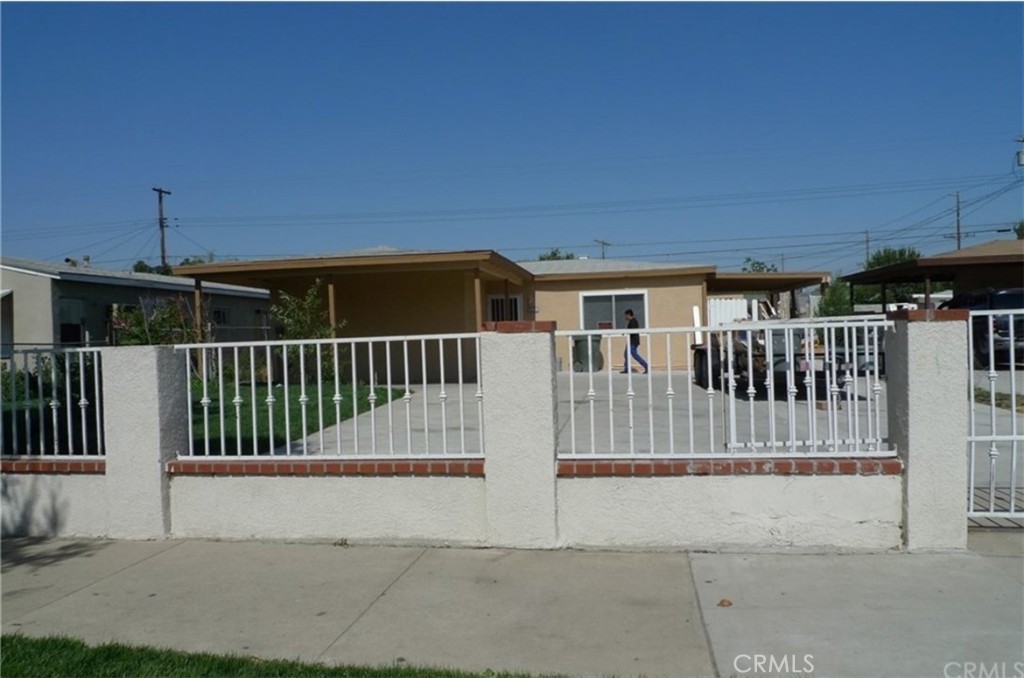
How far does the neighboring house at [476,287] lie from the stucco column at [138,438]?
10834mm

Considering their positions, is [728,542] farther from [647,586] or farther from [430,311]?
[430,311]

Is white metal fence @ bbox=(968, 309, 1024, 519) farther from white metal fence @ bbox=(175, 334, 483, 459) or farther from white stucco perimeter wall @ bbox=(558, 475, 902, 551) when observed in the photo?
white metal fence @ bbox=(175, 334, 483, 459)

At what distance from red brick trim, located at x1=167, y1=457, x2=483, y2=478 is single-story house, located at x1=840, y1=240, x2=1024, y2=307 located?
61.5 ft

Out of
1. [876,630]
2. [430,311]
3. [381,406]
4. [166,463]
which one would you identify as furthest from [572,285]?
[876,630]

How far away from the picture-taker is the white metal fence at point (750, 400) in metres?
6.02

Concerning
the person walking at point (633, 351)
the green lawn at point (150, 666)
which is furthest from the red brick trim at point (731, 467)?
the green lawn at point (150, 666)

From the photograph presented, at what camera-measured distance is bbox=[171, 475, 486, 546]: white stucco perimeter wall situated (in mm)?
6273

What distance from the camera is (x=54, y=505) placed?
689 centimetres

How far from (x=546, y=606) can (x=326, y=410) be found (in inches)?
316

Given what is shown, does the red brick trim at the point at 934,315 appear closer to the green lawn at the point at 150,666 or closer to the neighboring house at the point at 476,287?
the green lawn at the point at 150,666

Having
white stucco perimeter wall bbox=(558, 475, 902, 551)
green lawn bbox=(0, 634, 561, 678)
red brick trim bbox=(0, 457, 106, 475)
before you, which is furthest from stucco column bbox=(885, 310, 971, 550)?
red brick trim bbox=(0, 457, 106, 475)

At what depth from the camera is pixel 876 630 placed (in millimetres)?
4547

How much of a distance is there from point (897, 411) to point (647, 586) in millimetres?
2085

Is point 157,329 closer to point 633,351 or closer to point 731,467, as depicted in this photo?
point 633,351
